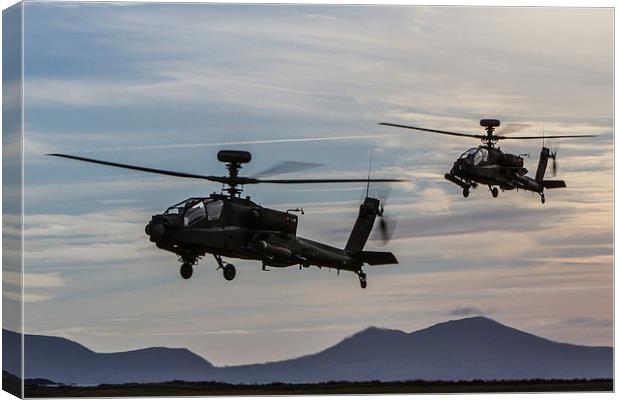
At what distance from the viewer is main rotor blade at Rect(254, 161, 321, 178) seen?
26797 mm

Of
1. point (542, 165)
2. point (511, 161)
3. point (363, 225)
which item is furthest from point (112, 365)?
point (542, 165)

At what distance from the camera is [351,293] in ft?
89.3

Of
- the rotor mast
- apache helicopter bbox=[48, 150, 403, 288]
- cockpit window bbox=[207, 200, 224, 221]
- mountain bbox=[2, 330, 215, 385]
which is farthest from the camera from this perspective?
the rotor mast

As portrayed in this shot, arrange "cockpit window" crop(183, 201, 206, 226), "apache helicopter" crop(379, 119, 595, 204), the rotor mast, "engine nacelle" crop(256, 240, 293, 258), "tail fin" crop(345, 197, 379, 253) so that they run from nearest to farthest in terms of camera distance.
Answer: "cockpit window" crop(183, 201, 206, 226)
"engine nacelle" crop(256, 240, 293, 258)
"tail fin" crop(345, 197, 379, 253)
the rotor mast
"apache helicopter" crop(379, 119, 595, 204)

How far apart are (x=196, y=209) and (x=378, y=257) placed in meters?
2.88

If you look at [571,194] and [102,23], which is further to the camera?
[571,194]

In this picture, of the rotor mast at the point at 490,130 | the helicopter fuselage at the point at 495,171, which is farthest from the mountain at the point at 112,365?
the rotor mast at the point at 490,130

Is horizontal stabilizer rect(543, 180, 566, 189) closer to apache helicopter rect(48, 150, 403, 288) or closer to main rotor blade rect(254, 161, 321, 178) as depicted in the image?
apache helicopter rect(48, 150, 403, 288)

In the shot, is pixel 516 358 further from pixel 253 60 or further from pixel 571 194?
pixel 253 60

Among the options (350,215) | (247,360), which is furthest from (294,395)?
(350,215)

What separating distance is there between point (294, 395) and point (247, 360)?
913mm

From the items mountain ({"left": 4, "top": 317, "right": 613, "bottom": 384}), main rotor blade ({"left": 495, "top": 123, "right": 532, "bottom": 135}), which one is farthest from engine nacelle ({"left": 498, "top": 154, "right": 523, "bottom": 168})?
mountain ({"left": 4, "top": 317, "right": 613, "bottom": 384})

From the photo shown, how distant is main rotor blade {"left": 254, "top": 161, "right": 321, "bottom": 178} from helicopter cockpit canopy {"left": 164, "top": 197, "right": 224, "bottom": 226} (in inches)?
28.8

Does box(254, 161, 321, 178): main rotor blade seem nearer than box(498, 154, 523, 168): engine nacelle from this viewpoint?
Yes
